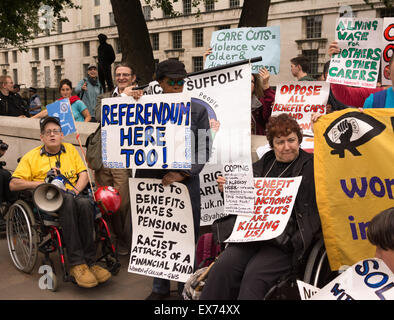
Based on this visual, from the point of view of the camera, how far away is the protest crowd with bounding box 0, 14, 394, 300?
10.2 feet

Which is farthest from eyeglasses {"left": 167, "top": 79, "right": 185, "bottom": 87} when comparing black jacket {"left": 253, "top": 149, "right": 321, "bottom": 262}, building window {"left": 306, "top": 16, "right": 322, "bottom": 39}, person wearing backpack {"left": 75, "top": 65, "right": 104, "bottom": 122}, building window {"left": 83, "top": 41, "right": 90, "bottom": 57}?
building window {"left": 83, "top": 41, "right": 90, "bottom": 57}

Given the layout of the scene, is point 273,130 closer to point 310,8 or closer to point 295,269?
point 295,269

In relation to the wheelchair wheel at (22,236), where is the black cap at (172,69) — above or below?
above

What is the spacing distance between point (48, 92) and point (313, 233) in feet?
137

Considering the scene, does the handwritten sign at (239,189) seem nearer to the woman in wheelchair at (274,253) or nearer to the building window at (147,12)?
the woman in wheelchair at (274,253)

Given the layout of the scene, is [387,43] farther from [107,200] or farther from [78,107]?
[78,107]

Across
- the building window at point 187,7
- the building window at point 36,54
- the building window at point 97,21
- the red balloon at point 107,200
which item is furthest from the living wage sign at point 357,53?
the building window at point 36,54

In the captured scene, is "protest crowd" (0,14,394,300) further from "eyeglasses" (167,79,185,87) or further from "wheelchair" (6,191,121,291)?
"wheelchair" (6,191,121,291)

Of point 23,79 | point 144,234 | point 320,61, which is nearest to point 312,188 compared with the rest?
point 144,234

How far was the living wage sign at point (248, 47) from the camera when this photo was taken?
19.9 ft

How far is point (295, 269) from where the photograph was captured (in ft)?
10.4

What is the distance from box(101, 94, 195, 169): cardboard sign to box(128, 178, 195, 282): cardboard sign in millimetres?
244

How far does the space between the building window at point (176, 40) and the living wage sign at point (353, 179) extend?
1655 inches

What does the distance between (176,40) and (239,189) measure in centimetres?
4232
